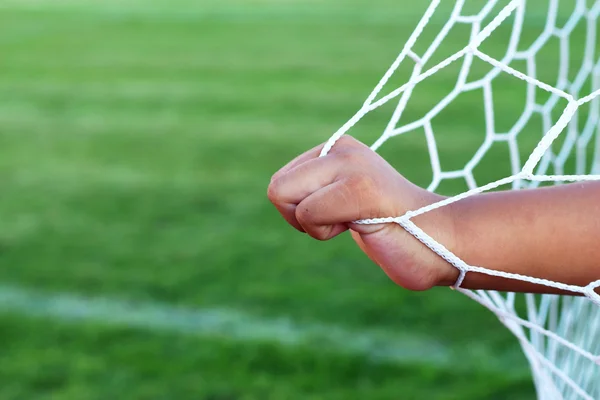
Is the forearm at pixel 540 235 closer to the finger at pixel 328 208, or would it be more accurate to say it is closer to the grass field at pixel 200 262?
the finger at pixel 328 208

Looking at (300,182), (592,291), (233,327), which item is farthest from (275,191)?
(233,327)

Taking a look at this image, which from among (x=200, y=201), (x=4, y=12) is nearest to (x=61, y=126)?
(x=200, y=201)

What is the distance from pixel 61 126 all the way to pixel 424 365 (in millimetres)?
2121

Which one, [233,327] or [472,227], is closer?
[472,227]

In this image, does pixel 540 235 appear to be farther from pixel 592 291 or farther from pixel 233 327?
pixel 233 327

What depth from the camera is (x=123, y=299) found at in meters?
1.66

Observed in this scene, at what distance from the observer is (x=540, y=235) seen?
2.18 feet

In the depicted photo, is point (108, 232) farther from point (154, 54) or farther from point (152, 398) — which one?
point (154, 54)

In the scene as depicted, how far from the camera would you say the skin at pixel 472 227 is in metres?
0.64

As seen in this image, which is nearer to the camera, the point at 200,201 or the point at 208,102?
the point at 200,201

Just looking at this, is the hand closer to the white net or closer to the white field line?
the white net

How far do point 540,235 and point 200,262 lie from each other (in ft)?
4.02

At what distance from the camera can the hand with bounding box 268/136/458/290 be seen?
24.2 inches

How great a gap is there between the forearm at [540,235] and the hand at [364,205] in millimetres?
25
